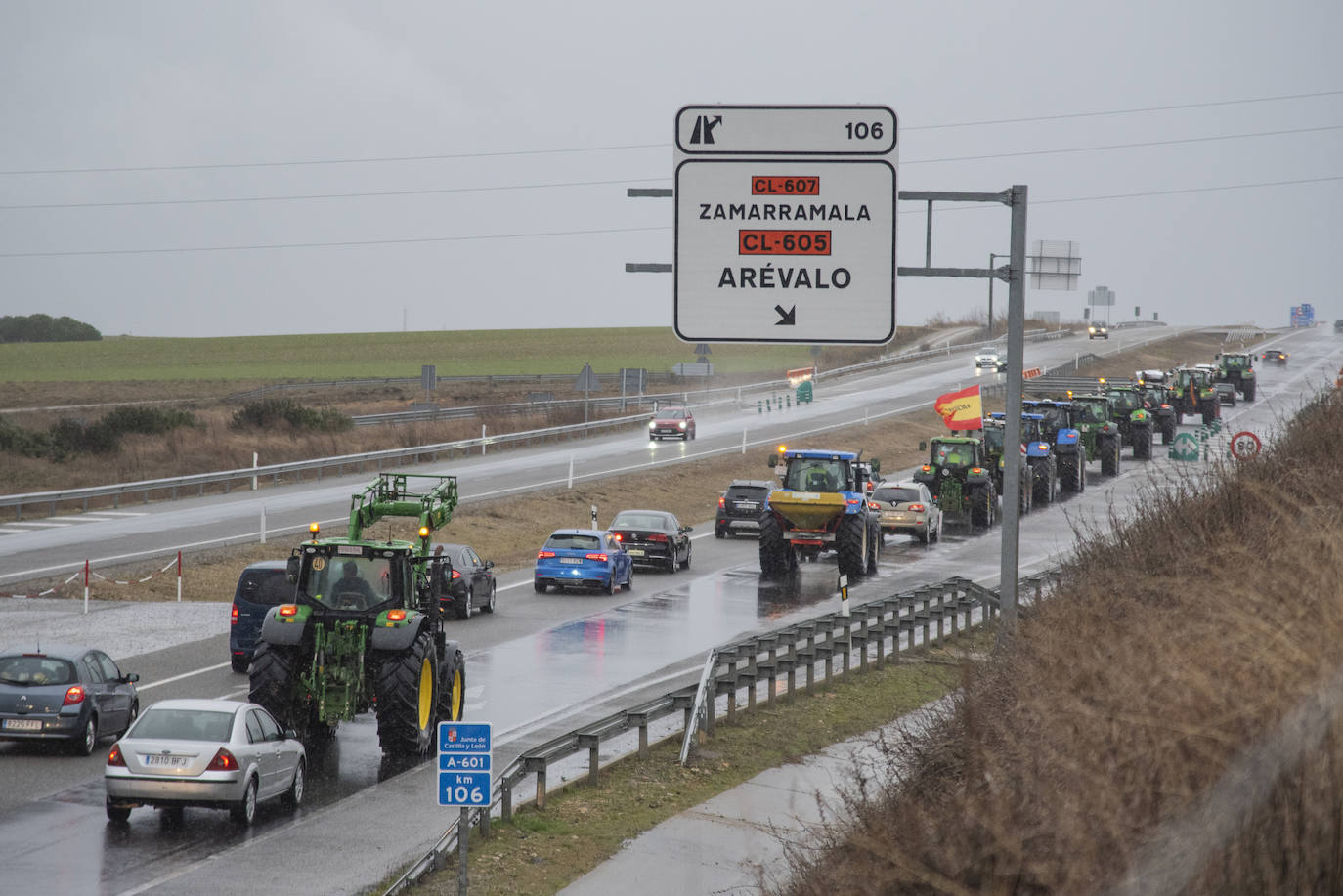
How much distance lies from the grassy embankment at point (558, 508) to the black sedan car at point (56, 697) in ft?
38.5

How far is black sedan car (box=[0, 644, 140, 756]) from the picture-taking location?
17.3 meters

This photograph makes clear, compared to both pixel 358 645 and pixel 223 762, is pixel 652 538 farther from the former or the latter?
pixel 223 762

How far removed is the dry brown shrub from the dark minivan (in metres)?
14.2

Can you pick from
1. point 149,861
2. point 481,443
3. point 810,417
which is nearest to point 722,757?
point 149,861

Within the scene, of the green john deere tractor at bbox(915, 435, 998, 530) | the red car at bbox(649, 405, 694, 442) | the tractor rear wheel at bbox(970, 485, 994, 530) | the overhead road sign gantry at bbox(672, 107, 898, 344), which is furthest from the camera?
the red car at bbox(649, 405, 694, 442)

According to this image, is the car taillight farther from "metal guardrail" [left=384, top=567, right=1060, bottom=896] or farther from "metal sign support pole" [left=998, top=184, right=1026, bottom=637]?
"metal sign support pole" [left=998, top=184, right=1026, bottom=637]

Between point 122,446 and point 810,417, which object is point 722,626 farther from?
point 810,417

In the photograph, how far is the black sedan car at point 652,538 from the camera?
34906mm

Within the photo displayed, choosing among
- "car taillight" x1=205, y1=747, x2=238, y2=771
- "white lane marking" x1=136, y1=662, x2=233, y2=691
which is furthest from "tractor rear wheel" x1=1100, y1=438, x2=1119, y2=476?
"car taillight" x1=205, y1=747, x2=238, y2=771

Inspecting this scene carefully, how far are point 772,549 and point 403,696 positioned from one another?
17.8 m

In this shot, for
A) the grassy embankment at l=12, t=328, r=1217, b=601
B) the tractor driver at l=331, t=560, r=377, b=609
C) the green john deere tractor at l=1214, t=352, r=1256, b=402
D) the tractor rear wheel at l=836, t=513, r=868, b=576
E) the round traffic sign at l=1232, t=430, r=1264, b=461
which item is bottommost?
the grassy embankment at l=12, t=328, r=1217, b=601

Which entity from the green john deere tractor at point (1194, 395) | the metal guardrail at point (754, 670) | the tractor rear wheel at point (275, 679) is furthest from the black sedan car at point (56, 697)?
the green john deere tractor at point (1194, 395)

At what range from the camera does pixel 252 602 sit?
22.3m

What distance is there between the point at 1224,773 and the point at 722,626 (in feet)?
69.7
